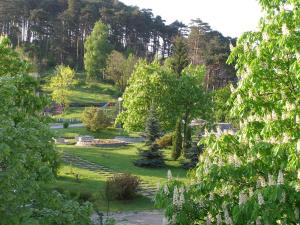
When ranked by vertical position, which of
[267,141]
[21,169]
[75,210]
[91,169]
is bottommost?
[91,169]

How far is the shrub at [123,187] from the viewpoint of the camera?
24.2 meters

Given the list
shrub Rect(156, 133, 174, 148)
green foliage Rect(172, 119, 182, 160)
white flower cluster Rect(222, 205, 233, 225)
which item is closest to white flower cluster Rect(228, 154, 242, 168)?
white flower cluster Rect(222, 205, 233, 225)

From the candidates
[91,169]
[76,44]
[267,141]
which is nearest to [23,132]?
[267,141]

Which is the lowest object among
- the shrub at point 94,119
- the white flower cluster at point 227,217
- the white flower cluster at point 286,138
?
the shrub at point 94,119

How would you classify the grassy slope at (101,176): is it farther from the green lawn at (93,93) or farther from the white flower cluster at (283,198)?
the green lawn at (93,93)

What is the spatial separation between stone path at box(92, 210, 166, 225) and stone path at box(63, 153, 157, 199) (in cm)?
286

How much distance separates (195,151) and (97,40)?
4982 cm

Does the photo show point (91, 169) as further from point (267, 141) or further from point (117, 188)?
point (267, 141)

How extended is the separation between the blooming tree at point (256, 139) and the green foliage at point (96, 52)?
70.4 m

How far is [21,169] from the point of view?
7.84m

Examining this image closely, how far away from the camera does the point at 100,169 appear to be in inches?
1248

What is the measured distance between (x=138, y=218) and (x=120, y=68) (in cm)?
5012

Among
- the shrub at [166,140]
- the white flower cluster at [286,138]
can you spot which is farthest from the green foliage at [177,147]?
the white flower cluster at [286,138]

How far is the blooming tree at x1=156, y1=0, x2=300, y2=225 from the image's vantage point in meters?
8.02
